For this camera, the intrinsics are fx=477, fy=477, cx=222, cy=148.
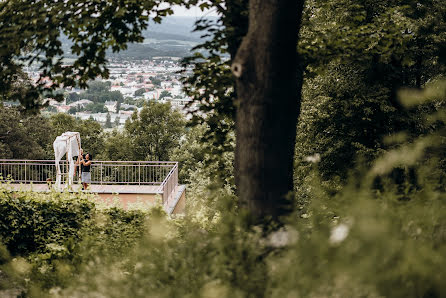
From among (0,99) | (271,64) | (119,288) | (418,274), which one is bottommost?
(119,288)

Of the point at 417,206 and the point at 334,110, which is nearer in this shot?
the point at 417,206

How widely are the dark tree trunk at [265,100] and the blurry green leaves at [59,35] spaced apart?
1998 mm

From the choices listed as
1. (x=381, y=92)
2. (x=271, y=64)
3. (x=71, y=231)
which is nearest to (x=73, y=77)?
(x=271, y=64)

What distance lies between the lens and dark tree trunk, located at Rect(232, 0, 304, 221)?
4.20 metres

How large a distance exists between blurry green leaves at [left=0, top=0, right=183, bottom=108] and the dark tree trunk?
2.00 metres

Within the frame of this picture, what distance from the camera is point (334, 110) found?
1446 centimetres

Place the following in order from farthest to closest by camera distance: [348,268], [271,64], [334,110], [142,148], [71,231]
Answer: [142,148] < [334,110] < [71,231] < [271,64] < [348,268]

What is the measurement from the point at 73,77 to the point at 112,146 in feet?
129

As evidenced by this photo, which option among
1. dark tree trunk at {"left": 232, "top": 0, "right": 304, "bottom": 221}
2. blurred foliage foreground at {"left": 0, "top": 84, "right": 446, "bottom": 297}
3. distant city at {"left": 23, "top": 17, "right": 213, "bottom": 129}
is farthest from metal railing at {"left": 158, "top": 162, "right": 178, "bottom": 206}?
distant city at {"left": 23, "top": 17, "right": 213, "bottom": 129}

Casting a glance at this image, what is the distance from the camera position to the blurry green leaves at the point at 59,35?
5.48 metres

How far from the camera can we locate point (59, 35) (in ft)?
18.4

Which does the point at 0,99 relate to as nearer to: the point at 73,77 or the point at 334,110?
the point at 73,77

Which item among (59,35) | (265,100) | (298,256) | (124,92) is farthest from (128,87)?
(298,256)

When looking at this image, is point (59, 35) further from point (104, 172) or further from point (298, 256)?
point (104, 172)
